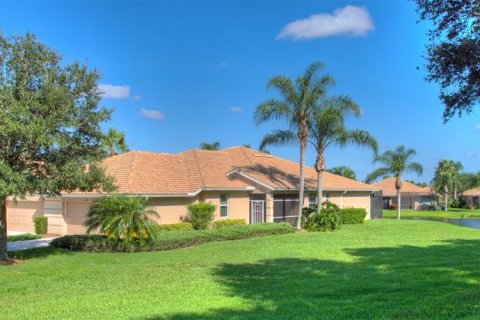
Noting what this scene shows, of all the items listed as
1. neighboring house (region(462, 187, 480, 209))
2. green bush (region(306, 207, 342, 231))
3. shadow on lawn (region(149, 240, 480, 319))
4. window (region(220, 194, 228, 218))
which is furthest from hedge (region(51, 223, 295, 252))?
neighboring house (region(462, 187, 480, 209))

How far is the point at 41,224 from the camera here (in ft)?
85.6

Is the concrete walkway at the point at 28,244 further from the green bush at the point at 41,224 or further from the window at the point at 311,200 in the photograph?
the window at the point at 311,200

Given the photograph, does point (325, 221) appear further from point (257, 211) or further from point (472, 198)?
point (472, 198)

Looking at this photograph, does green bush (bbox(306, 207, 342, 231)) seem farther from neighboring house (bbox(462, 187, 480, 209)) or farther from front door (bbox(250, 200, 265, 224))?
neighboring house (bbox(462, 187, 480, 209))

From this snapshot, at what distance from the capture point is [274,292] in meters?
10.2

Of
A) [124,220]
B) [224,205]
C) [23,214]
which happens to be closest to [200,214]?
[224,205]

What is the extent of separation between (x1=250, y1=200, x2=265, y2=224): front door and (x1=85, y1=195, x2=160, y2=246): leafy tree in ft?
38.9

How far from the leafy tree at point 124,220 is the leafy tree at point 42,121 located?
2.85 m

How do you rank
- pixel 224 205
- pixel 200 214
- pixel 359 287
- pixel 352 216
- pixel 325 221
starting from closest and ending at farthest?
pixel 359 287 < pixel 200 214 < pixel 325 221 < pixel 224 205 < pixel 352 216

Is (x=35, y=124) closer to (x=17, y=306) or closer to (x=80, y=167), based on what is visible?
(x=80, y=167)

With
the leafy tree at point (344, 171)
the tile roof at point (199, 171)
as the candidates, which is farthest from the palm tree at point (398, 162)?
the leafy tree at point (344, 171)

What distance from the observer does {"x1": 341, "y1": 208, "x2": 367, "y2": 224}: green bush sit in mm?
34500

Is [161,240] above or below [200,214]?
below

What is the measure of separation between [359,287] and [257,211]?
20.8 metres
